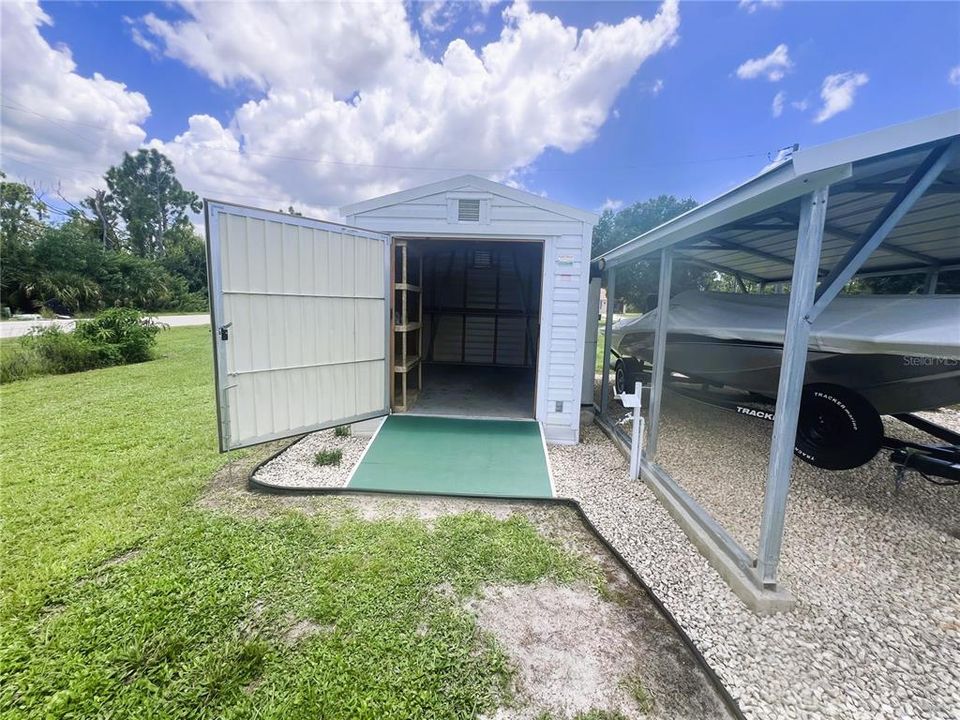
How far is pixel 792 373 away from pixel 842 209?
2202 millimetres

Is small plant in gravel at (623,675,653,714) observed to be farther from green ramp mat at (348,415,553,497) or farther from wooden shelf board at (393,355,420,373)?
wooden shelf board at (393,355,420,373)

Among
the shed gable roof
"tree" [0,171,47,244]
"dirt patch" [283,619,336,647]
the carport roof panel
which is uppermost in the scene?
"tree" [0,171,47,244]

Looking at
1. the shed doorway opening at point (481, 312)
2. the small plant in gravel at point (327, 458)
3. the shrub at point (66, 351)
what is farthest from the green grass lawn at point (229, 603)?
the shrub at point (66, 351)

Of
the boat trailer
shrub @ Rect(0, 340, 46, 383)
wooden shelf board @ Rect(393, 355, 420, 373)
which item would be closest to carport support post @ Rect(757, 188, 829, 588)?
the boat trailer

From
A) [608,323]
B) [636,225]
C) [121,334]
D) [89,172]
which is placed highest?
[89,172]

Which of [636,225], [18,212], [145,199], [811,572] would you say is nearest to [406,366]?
[811,572]

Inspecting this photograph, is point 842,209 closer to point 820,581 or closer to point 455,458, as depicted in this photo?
point 820,581

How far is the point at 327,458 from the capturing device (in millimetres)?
3936

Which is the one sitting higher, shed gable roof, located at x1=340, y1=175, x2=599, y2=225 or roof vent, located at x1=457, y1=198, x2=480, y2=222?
shed gable roof, located at x1=340, y1=175, x2=599, y2=225

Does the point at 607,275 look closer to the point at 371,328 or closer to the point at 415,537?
the point at 371,328

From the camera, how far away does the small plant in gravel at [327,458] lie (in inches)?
154

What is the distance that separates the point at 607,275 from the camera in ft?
17.6

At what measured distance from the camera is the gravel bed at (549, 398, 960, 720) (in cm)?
172

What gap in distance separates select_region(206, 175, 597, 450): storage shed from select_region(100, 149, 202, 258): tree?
3955 cm
